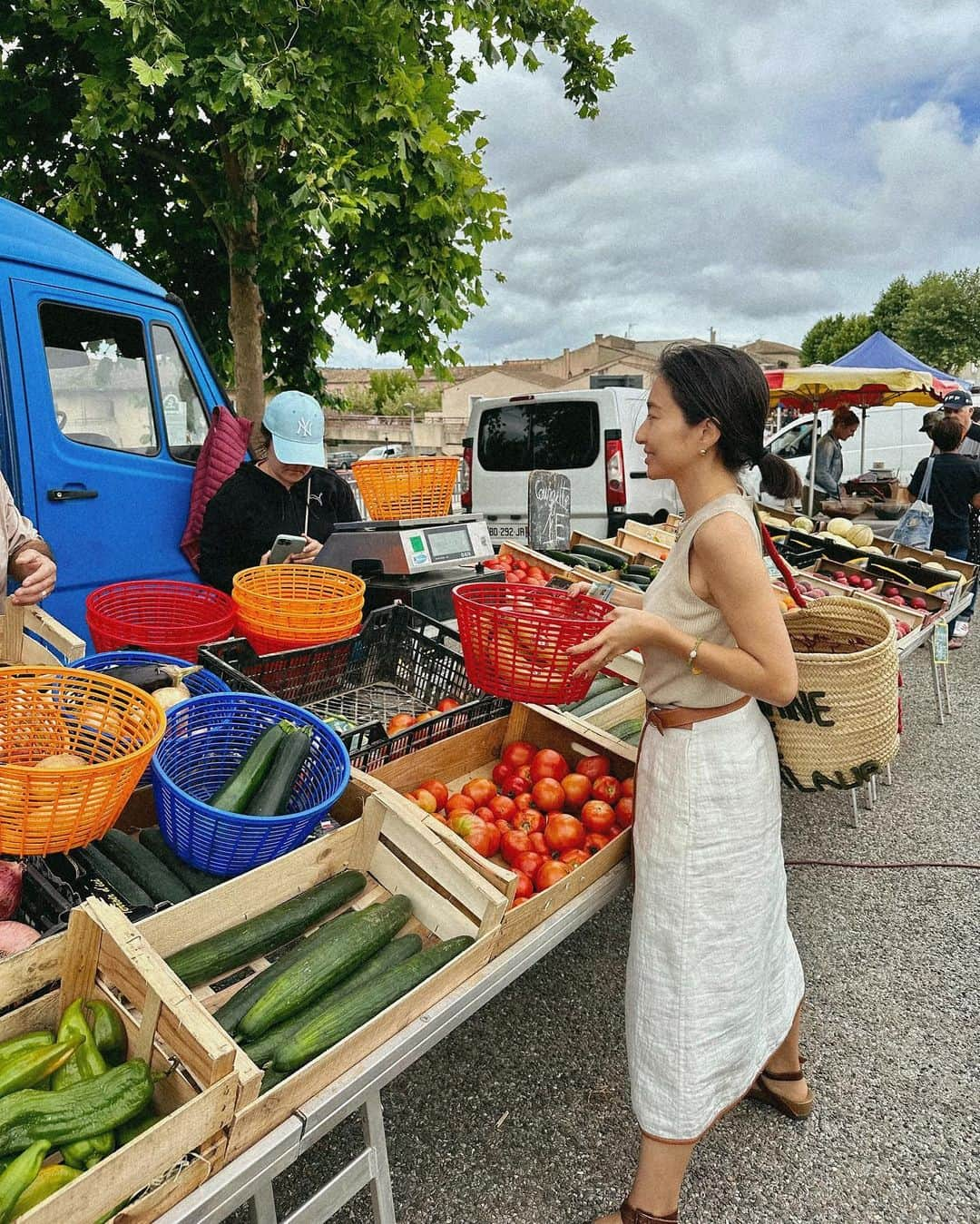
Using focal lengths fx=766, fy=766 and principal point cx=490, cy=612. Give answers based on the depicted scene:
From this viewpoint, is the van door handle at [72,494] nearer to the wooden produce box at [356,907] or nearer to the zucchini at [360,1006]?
the wooden produce box at [356,907]

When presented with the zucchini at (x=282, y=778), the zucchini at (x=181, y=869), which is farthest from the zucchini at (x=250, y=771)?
the zucchini at (x=181, y=869)

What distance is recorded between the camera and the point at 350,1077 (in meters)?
1.50

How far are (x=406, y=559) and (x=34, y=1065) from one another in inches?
91.1

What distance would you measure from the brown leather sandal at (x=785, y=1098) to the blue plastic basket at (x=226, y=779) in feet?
5.65

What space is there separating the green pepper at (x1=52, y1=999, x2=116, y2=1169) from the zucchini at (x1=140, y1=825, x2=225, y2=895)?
0.36 m

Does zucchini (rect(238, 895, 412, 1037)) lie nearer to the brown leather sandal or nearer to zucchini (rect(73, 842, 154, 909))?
zucchini (rect(73, 842, 154, 909))

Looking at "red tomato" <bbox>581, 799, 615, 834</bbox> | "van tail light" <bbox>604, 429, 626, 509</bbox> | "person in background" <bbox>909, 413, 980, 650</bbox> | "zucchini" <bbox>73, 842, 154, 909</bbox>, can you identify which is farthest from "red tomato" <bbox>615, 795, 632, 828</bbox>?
"person in background" <bbox>909, 413, 980, 650</bbox>

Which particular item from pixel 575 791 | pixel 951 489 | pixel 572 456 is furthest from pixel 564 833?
pixel 951 489

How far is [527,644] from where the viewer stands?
2.20 meters

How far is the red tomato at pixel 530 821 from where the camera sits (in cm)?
258

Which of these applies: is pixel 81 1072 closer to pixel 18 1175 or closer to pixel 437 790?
pixel 18 1175

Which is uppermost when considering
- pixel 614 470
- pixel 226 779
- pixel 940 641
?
pixel 614 470

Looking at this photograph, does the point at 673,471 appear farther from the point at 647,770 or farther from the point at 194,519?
the point at 194,519

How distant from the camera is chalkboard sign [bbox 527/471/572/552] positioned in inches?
200
